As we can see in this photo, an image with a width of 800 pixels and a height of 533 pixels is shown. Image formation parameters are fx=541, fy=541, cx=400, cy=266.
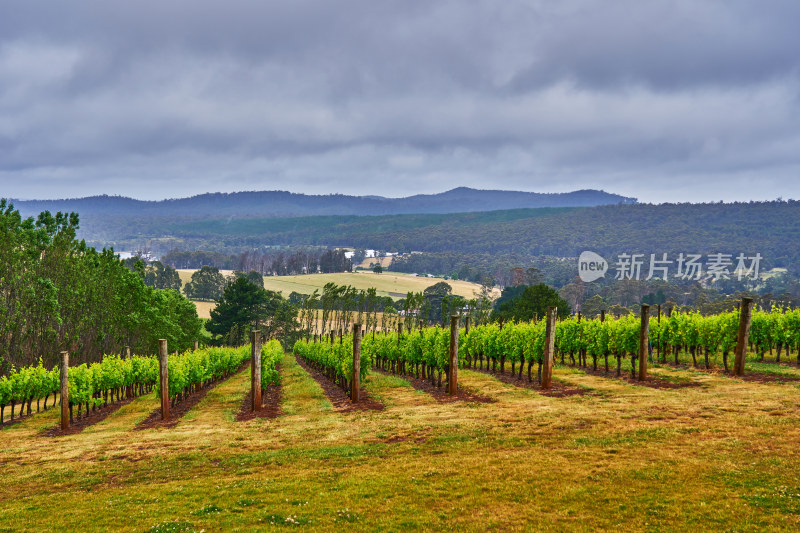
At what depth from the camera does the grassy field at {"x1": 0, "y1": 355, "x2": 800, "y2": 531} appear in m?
11.2

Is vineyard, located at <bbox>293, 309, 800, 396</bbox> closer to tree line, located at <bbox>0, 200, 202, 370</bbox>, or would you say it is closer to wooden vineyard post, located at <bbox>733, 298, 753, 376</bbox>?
wooden vineyard post, located at <bbox>733, 298, 753, 376</bbox>

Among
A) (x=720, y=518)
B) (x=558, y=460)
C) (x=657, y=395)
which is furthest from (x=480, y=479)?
(x=657, y=395)

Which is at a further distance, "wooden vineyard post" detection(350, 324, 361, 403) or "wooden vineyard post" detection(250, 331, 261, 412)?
"wooden vineyard post" detection(350, 324, 361, 403)

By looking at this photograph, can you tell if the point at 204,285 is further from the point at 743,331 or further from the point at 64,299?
the point at 743,331

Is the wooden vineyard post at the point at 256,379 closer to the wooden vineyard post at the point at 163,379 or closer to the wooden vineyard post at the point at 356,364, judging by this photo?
the wooden vineyard post at the point at 163,379

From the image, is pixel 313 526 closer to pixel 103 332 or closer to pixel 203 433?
pixel 203 433

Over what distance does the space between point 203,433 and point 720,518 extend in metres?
20.0

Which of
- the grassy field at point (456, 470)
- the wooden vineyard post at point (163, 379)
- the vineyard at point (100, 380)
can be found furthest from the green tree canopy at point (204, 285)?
Answer: the grassy field at point (456, 470)

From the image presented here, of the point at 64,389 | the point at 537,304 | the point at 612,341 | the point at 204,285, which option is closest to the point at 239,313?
the point at 537,304

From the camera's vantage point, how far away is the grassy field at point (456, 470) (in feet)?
36.8

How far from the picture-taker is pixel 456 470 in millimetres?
14344

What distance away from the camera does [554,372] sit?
33.9 metres

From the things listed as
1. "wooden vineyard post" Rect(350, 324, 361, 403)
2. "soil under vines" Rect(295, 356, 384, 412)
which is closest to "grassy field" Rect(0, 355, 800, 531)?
"soil under vines" Rect(295, 356, 384, 412)

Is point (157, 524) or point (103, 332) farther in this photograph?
point (103, 332)
